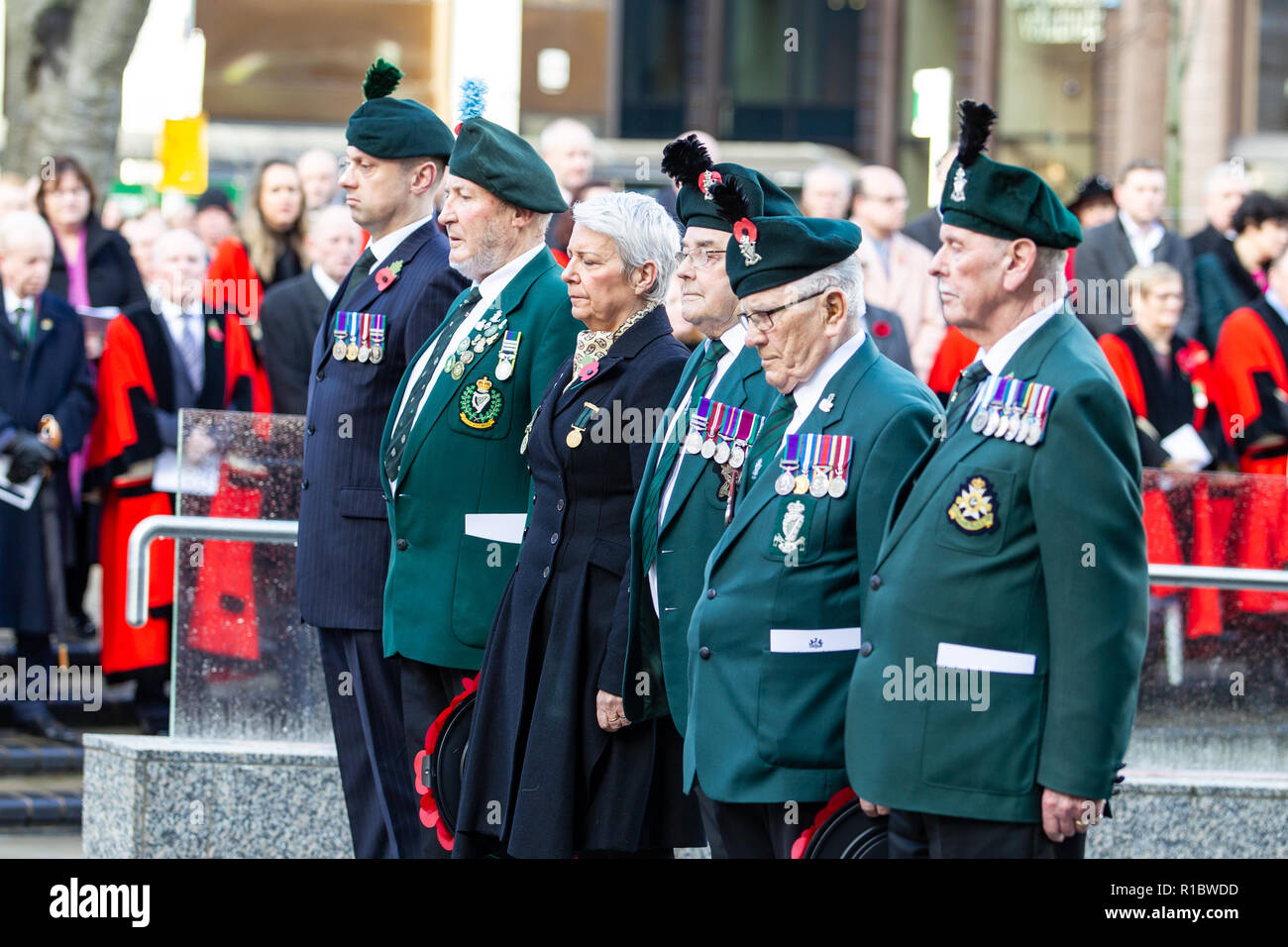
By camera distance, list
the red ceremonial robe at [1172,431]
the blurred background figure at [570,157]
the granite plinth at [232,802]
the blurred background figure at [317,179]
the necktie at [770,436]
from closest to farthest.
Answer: the necktie at [770,436] → the granite plinth at [232,802] → the red ceremonial robe at [1172,431] → the blurred background figure at [570,157] → the blurred background figure at [317,179]

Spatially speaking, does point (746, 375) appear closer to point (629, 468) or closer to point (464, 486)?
point (629, 468)

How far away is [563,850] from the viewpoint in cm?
512

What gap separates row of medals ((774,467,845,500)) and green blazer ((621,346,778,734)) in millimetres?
320

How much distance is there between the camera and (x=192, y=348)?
29.2 feet

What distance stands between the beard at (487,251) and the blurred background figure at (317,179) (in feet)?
13.9

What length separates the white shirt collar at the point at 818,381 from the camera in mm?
4625

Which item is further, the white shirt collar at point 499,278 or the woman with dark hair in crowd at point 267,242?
the woman with dark hair in crowd at point 267,242

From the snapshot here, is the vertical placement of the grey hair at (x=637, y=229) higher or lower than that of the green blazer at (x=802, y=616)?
higher

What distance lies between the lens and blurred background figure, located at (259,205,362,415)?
8.40m

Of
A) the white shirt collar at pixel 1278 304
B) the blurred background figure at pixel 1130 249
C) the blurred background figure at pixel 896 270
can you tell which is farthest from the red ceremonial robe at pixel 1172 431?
the blurred background figure at pixel 896 270

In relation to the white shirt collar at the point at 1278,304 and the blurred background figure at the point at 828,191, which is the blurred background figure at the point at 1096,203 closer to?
the white shirt collar at the point at 1278,304

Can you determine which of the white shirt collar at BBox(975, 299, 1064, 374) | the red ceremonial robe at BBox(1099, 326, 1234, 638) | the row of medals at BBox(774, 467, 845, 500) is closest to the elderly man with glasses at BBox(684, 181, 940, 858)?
the row of medals at BBox(774, 467, 845, 500)

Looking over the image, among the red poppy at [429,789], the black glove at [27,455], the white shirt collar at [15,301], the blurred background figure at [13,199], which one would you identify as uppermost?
the blurred background figure at [13,199]
